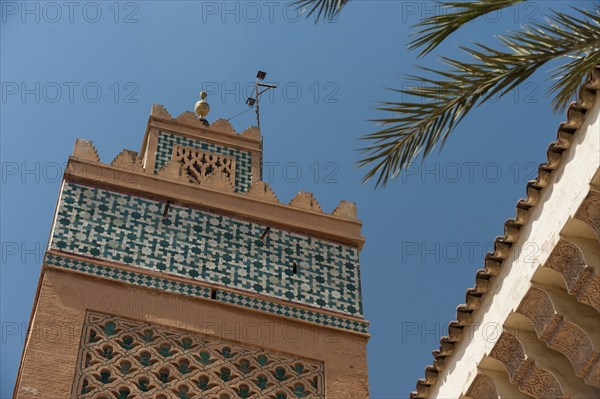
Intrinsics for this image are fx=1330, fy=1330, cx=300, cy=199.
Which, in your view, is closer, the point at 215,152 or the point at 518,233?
the point at 518,233

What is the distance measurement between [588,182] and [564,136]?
13.1 inches

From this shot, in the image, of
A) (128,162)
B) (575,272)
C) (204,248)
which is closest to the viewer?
(575,272)

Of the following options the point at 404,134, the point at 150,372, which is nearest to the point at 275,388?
the point at 150,372

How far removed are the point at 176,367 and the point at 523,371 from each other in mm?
3708

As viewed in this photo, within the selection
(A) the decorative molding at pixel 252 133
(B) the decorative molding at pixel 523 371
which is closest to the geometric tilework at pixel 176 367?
(A) the decorative molding at pixel 252 133

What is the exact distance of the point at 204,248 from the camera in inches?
371

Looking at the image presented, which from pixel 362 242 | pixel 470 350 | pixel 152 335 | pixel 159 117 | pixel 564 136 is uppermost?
pixel 159 117

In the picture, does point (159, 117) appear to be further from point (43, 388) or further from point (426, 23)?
point (426, 23)

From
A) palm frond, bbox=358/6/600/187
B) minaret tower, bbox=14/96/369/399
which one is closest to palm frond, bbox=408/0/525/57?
palm frond, bbox=358/6/600/187

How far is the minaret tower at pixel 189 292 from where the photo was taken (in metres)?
8.55

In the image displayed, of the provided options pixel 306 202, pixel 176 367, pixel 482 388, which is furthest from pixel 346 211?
pixel 482 388

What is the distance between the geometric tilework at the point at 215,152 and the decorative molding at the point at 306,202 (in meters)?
0.45

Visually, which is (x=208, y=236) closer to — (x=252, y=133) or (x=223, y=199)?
(x=223, y=199)

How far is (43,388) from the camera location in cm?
818
